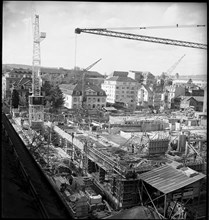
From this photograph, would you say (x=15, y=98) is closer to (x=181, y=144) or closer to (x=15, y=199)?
(x=181, y=144)

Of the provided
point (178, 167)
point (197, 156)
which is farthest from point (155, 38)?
point (178, 167)

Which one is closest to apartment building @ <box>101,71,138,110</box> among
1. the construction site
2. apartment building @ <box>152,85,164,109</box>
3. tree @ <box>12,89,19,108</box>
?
apartment building @ <box>152,85,164,109</box>

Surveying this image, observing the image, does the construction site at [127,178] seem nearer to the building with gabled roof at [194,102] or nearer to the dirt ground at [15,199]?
the dirt ground at [15,199]

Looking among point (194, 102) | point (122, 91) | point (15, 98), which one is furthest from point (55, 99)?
point (194, 102)

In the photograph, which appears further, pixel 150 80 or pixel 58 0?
pixel 150 80

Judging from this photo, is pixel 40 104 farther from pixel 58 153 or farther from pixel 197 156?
pixel 197 156

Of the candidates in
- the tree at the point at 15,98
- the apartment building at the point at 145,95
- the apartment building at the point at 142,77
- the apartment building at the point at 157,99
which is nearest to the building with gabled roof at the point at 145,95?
the apartment building at the point at 145,95
